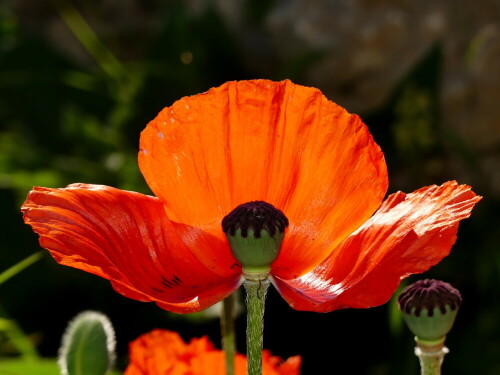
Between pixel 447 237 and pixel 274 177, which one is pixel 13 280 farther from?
pixel 447 237

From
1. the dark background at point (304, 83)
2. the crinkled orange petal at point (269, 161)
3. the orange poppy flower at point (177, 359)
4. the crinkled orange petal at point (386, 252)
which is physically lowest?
the orange poppy flower at point (177, 359)

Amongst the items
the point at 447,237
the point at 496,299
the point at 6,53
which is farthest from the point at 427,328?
the point at 6,53

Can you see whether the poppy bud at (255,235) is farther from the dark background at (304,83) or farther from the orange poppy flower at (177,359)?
the dark background at (304,83)

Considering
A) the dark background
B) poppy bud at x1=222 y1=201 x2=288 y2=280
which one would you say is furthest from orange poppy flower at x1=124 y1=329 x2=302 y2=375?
the dark background

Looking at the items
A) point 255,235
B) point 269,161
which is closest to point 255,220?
point 255,235

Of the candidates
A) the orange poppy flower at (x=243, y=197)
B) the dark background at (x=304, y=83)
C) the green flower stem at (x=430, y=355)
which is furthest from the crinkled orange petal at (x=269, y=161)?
the dark background at (x=304, y=83)

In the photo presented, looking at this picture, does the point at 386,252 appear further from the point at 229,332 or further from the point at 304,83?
the point at 304,83
